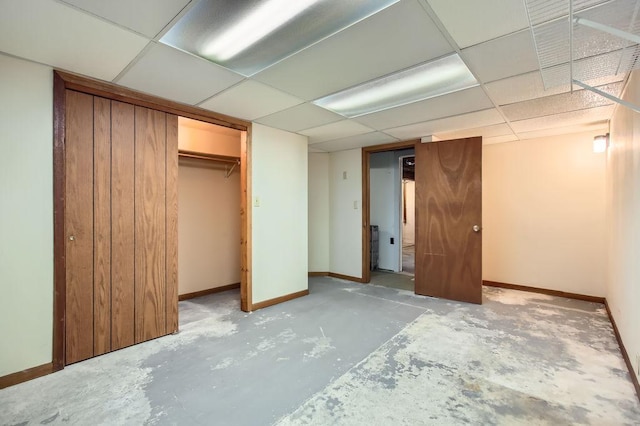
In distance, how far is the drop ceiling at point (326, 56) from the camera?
1494mm

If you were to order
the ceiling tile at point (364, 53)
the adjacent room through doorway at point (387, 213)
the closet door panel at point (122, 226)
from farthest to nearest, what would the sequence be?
the adjacent room through doorway at point (387, 213), the closet door panel at point (122, 226), the ceiling tile at point (364, 53)

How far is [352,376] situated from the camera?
2023mm

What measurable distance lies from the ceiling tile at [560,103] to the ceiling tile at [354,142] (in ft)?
5.05

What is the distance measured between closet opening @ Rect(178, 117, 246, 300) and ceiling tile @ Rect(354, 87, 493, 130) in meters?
1.83

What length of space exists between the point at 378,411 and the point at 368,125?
292cm

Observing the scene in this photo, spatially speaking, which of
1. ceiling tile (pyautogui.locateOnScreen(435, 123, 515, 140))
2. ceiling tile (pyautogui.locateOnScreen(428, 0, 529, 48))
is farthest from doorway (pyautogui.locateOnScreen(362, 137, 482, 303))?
ceiling tile (pyautogui.locateOnScreen(428, 0, 529, 48))

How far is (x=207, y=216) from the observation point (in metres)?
4.09

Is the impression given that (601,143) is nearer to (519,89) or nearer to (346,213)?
(519,89)

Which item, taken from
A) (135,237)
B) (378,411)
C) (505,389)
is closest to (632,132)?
(505,389)

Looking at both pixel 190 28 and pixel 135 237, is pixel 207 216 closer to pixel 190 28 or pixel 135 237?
pixel 135 237

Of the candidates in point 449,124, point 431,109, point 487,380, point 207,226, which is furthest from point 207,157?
point 487,380

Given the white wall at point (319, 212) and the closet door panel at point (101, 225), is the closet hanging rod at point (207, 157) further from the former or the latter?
the white wall at point (319, 212)

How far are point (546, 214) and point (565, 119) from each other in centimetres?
142

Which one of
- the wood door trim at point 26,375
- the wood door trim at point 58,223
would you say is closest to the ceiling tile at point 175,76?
the wood door trim at point 58,223
